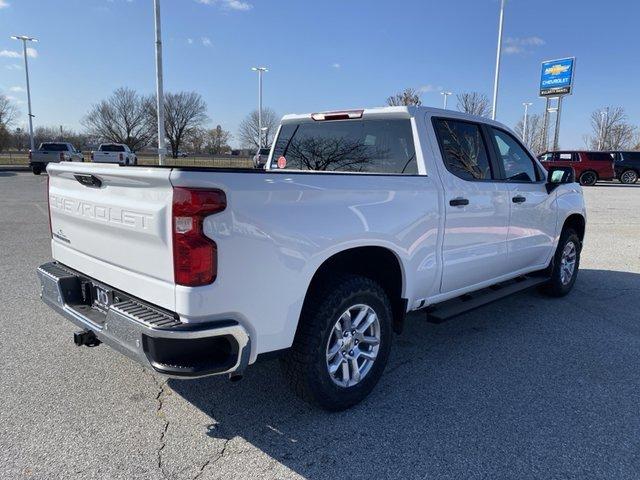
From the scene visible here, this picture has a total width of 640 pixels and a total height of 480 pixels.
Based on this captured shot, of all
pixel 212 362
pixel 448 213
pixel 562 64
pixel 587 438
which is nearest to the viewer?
pixel 212 362

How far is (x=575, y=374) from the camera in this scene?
3.76m

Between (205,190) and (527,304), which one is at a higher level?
(205,190)

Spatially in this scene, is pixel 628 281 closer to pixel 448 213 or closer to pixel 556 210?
pixel 556 210

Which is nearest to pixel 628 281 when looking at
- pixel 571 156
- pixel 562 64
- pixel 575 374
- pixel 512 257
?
pixel 512 257

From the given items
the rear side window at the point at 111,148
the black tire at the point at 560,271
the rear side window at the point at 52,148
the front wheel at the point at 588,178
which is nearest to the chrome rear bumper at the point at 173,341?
the black tire at the point at 560,271

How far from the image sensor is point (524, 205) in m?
4.67

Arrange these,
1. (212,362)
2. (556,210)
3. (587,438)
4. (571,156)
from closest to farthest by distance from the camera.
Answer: (212,362), (587,438), (556,210), (571,156)

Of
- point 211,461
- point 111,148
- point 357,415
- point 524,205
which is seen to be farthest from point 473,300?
point 111,148

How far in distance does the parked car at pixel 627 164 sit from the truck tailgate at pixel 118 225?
1309 inches

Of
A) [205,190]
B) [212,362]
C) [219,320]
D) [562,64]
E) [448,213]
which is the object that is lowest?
[212,362]

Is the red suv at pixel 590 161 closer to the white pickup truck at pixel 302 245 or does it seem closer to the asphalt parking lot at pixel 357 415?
the asphalt parking lot at pixel 357 415

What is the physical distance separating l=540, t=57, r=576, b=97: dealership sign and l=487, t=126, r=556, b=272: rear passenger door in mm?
38577

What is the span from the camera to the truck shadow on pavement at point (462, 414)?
8.62 ft

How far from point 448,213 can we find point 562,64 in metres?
41.2
